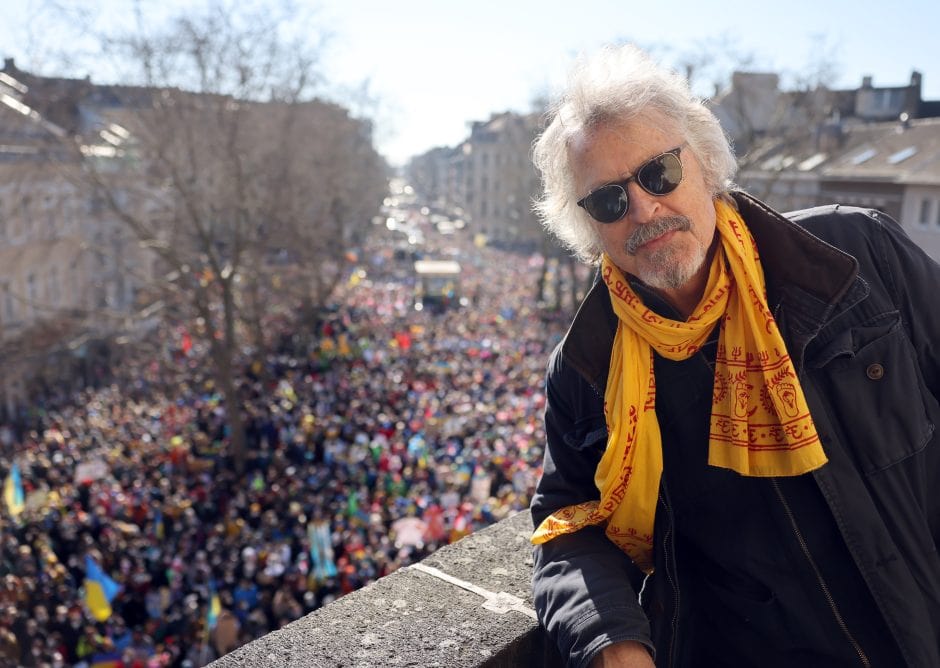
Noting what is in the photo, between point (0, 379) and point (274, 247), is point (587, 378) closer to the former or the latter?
point (0, 379)

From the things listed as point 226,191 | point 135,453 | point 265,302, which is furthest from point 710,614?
point 265,302

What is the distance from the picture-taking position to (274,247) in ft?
68.0

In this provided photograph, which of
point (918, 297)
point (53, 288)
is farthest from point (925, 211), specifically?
point (53, 288)

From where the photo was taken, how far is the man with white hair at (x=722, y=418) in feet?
5.58

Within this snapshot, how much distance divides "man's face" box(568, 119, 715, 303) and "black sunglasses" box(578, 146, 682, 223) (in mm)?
11

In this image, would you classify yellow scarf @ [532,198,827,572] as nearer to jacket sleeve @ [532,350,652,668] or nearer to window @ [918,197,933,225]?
jacket sleeve @ [532,350,652,668]

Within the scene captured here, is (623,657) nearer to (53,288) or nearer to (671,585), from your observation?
(671,585)

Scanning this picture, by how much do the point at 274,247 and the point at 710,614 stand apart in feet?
65.0

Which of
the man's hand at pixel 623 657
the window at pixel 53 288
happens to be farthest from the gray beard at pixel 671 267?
the window at pixel 53 288

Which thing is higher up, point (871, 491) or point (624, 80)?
point (624, 80)

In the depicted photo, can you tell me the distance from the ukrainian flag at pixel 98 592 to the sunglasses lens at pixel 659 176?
9.43m

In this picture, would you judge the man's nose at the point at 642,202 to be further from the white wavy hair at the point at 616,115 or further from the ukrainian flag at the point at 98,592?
the ukrainian flag at the point at 98,592

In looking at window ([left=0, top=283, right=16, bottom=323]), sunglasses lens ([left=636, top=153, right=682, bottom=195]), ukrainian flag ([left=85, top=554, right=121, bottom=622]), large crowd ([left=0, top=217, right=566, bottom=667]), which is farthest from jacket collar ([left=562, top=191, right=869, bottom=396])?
window ([left=0, top=283, right=16, bottom=323])

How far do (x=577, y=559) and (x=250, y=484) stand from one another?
13.7m
